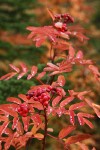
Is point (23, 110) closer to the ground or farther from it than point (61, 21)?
closer to the ground

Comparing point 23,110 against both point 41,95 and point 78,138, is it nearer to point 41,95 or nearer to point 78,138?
point 41,95

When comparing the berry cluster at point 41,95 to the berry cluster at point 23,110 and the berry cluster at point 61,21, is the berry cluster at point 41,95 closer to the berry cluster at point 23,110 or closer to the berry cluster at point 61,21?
the berry cluster at point 23,110

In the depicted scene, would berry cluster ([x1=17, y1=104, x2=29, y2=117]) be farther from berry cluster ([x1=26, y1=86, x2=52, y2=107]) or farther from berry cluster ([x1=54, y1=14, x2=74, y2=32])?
berry cluster ([x1=54, y1=14, x2=74, y2=32])

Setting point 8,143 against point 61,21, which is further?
point 61,21

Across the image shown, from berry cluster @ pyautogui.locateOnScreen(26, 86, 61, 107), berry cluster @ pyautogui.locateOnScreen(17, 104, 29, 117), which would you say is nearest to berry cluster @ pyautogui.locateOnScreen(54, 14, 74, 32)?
berry cluster @ pyautogui.locateOnScreen(26, 86, 61, 107)

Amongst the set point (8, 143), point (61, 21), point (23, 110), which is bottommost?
point (8, 143)

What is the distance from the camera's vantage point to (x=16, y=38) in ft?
14.6

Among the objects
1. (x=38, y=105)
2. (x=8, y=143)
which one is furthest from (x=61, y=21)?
(x=8, y=143)

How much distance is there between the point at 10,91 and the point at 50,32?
0.75 meters

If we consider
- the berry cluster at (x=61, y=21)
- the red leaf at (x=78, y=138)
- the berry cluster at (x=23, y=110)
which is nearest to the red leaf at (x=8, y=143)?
the berry cluster at (x=23, y=110)

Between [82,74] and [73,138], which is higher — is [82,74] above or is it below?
A: above

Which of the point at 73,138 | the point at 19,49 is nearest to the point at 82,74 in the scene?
the point at 19,49

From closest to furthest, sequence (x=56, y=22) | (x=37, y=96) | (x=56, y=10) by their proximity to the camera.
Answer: (x=37, y=96)
(x=56, y=22)
(x=56, y=10)

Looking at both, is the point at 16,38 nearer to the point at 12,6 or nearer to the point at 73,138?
the point at 12,6
